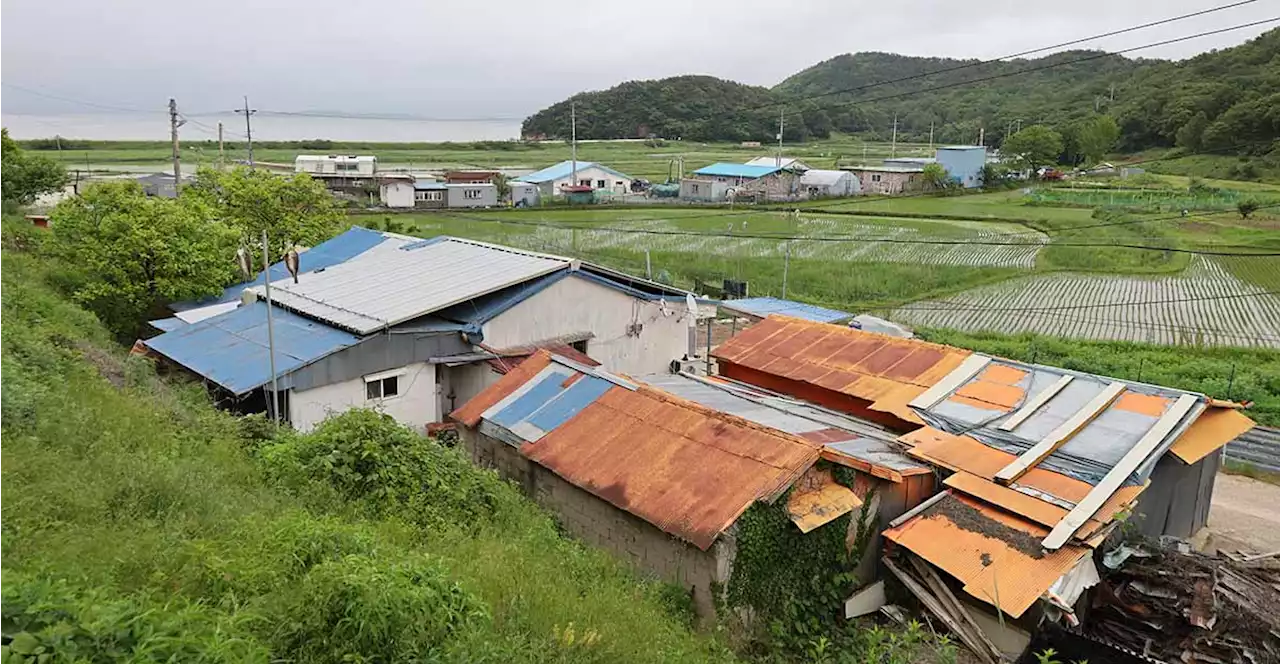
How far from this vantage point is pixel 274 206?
941 inches

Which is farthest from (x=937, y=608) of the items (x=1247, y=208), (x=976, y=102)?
(x=976, y=102)

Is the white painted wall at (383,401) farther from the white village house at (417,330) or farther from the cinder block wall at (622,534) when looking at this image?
the cinder block wall at (622,534)

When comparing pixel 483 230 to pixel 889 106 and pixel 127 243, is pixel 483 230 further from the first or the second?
pixel 889 106

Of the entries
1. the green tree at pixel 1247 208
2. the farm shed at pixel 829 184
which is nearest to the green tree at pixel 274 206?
the farm shed at pixel 829 184

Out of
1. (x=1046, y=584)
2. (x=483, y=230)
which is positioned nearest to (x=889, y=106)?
(x=483, y=230)

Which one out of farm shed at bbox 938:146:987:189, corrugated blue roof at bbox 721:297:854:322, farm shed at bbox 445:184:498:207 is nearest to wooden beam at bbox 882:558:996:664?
corrugated blue roof at bbox 721:297:854:322

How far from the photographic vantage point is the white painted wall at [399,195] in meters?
50.1

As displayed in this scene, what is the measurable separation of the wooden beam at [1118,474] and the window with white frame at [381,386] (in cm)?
1034

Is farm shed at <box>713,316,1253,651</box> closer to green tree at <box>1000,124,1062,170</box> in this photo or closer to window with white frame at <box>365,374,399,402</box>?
window with white frame at <box>365,374,399,402</box>

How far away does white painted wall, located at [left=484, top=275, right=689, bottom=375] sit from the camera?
15.0 metres

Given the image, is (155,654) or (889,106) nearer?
(155,654)

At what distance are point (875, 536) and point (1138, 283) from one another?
27.7 meters

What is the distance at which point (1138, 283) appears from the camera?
1208 inches

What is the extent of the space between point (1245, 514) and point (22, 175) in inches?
1436
